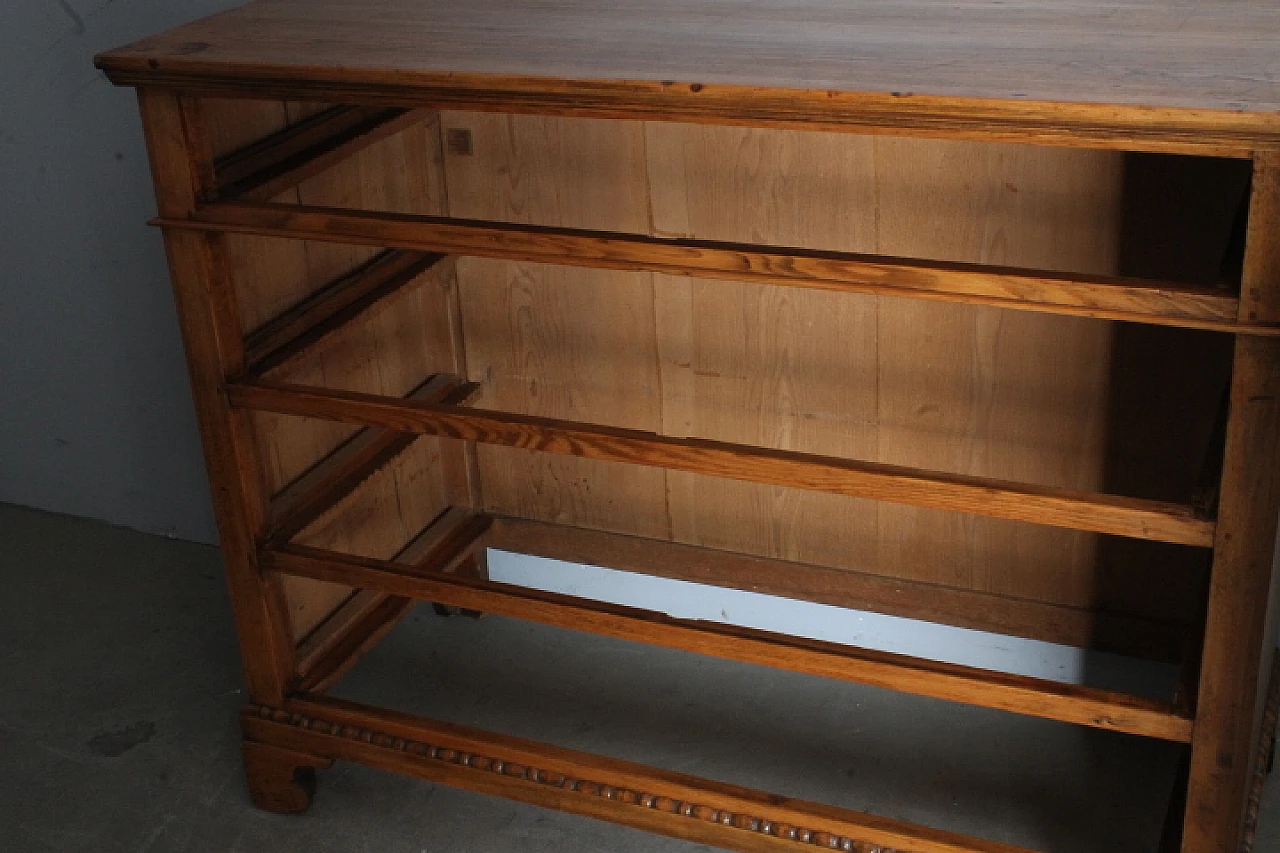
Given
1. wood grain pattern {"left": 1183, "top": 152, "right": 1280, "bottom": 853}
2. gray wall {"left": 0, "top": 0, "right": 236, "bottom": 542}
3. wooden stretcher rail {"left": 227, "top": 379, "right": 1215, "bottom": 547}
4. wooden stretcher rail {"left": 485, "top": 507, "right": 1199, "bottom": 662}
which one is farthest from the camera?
gray wall {"left": 0, "top": 0, "right": 236, "bottom": 542}

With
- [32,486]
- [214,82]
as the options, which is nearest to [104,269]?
[32,486]

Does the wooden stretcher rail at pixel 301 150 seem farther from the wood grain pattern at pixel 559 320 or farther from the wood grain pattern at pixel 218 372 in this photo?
the wood grain pattern at pixel 559 320

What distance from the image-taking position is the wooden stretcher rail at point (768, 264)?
158 cm

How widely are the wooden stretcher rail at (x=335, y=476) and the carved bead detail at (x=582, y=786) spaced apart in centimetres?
31

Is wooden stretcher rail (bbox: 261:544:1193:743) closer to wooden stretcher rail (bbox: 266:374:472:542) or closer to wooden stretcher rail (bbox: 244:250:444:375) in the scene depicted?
wooden stretcher rail (bbox: 266:374:472:542)

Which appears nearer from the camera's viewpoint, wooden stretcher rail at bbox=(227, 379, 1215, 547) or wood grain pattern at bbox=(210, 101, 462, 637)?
wooden stretcher rail at bbox=(227, 379, 1215, 547)

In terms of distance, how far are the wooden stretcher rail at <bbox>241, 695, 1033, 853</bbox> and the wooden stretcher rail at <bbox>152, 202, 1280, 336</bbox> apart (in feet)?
2.45

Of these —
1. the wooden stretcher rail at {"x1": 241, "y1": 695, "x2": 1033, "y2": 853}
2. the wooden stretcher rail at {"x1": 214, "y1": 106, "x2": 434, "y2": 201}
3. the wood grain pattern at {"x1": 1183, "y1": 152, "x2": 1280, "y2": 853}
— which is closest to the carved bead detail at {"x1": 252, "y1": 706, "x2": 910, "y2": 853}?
the wooden stretcher rail at {"x1": 241, "y1": 695, "x2": 1033, "y2": 853}

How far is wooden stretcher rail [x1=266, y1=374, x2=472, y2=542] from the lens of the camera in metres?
2.31

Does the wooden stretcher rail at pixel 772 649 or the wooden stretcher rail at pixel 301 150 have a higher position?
the wooden stretcher rail at pixel 301 150

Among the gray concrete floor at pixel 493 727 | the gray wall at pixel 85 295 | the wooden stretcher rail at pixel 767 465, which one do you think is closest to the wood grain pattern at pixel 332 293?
the wooden stretcher rail at pixel 767 465

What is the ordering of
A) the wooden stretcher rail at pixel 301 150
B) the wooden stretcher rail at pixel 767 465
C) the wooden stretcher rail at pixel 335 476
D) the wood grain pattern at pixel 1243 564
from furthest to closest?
the wooden stretcher rail at pixel 335 476 < the wooden stretcher rail at pixel 301 150 < the wooden stretcher rail at pixel 767 465 < the wood grain pattern at pixel 1243 564

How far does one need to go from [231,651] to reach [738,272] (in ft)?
5.00

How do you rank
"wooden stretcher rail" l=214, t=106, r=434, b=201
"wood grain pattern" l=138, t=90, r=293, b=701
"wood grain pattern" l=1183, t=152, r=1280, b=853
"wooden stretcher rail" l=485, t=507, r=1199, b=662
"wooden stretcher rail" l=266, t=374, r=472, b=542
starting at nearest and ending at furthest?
"wood grain pattern" l=1183, t=152, r=1280, b=853 → "wood grain pattern" l=138, t=90, r=293, b=701 → "wooden stretcher rail" l=214, t=106, r=434, b=201 → "wooden stretcher rail" l=266, t=374, r=472, b=542 → "wooden stretcher rail" l=485, t=507, r=1199, b=662
